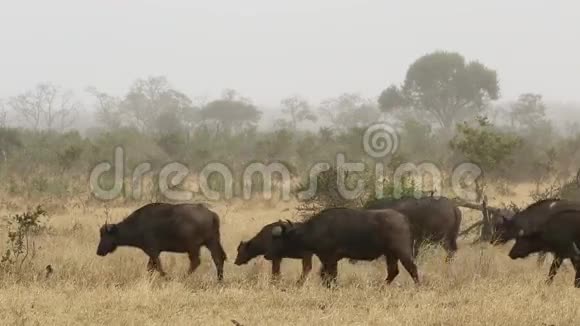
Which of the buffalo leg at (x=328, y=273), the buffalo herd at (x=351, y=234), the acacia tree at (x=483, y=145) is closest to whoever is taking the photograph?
the buffalo leg at (x=328, y=273)

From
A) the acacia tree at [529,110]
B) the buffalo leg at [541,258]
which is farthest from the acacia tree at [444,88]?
the buffalo leg at [541,258]

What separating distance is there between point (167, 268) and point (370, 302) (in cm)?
350

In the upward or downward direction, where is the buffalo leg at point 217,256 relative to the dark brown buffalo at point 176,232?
downward

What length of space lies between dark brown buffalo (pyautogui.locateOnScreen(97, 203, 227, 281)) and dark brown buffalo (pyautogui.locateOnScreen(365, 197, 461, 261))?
246 centimetres

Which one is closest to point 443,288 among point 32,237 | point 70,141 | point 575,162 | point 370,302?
point 370,302

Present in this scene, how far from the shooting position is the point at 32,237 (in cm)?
1123

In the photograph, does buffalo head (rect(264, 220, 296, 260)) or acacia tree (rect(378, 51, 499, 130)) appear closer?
buffalo head (rect(264, 220, 296, 260))

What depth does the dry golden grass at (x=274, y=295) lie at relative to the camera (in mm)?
6508

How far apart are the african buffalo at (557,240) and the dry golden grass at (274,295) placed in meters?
0.29

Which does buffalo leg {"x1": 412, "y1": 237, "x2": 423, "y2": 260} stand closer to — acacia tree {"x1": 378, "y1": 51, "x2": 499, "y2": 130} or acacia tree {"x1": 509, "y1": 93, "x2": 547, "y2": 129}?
acacia tree {"x1": 378, "y1": 51, "x2": 499, "y2": 130}

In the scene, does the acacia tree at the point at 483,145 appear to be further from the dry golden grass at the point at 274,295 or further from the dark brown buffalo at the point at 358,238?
the dark brown buffalo at the point at 358,238

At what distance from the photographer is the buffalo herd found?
8438mm

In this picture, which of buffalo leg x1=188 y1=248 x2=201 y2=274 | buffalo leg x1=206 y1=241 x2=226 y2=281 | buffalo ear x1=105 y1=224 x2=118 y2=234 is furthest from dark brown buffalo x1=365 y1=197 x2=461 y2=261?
buffalo ear x1=105 y1=224 x2=118 y2=234

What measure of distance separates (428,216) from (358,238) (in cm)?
205
